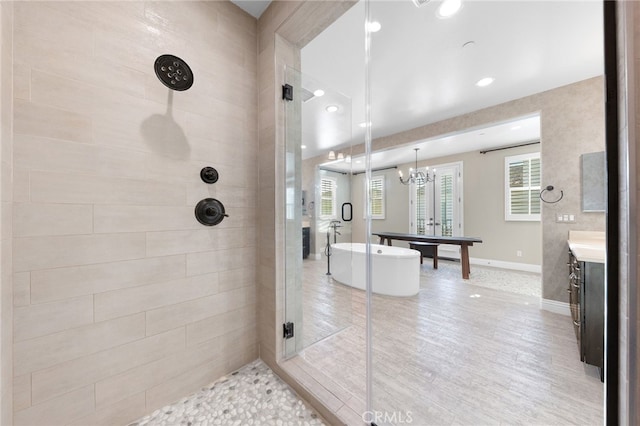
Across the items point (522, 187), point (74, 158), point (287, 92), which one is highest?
point (287, 92)

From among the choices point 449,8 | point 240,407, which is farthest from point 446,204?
point 240,407

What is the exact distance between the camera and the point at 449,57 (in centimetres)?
235

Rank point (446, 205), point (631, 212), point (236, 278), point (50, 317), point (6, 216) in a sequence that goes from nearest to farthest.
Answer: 1. point (631, 212)
2. point (6, 216)
3. point (50, 317)
4. point (236, 278)
5. point (446, 205)

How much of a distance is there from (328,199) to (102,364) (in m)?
2.50

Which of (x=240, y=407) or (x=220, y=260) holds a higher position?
(x=220, y=260)

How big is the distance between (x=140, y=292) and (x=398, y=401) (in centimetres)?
177

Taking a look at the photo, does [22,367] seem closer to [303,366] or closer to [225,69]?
[303,366]

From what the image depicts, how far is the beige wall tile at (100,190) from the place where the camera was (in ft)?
3.43

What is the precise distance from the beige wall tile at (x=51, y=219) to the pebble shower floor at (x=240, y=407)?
114 centimetres

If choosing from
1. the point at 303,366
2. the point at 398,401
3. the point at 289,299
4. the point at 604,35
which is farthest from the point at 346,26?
the point at 398,401

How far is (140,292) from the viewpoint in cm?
129

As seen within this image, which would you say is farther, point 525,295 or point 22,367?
point 525,295

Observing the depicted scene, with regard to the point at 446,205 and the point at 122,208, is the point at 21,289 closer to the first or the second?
the point at 122,208

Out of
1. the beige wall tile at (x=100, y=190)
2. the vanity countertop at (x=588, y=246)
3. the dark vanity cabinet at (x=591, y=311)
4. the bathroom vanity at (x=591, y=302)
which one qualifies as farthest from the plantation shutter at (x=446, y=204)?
the beige wall tile at (x=100, y=190)
